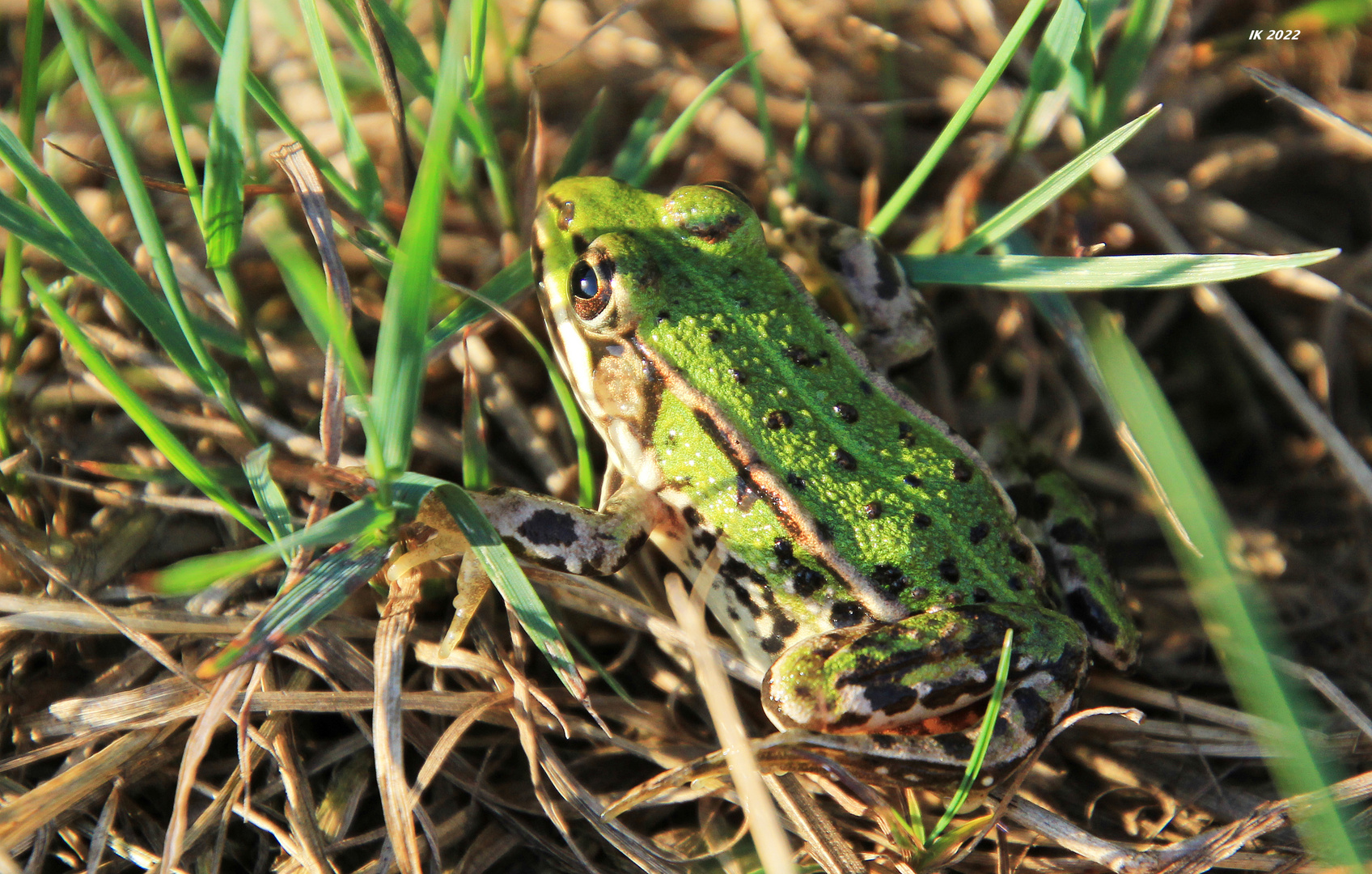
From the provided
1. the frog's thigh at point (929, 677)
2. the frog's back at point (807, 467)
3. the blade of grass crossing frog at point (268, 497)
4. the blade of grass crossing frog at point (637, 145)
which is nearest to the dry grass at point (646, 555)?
the blade of grass crossing frog at point (637, 145)

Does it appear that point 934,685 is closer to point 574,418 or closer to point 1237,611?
point 1237,611

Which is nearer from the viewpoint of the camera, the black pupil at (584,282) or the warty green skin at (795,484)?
the warty green skin at (795,484)

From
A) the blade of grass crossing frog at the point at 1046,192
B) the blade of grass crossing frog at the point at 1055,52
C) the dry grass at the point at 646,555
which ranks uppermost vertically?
Answer: the blade of grass crossing frog at the point at 1055,52

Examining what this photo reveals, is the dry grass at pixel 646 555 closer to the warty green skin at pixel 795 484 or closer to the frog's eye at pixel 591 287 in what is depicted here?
the warty green skin at pixel 795 484

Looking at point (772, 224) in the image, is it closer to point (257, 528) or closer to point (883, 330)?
point (883, 330)

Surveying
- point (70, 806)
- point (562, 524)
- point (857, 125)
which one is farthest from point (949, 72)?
point (70, 806)

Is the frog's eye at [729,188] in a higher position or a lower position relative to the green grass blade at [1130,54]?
lower
